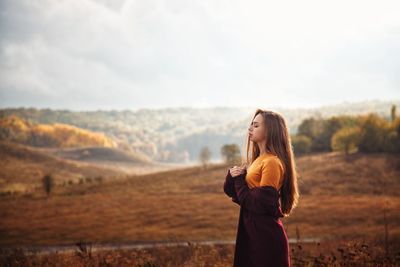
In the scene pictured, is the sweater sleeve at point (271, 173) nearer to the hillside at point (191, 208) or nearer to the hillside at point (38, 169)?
the hillside at point (191, 208)

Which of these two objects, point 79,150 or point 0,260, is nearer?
point 0,260

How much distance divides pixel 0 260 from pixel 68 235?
27.2 meters

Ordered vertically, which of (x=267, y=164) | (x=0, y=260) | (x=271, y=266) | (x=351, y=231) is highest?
(x=267, y=164)

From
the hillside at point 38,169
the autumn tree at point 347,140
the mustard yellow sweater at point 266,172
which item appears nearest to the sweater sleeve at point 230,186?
the mustard yellow sweater at point 266,172

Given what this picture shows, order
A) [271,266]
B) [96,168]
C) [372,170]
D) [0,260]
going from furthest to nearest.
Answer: [96,168], [372,170], [0,260], [271,266]

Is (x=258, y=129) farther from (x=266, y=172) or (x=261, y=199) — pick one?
(x=261, y=199)

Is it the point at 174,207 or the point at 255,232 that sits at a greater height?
the point at 255,232

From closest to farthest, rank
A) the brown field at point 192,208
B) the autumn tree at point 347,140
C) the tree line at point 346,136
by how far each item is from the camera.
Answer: the brown field at point 192,208
the tree line at point 346,136
the autumn tree at point 347,140

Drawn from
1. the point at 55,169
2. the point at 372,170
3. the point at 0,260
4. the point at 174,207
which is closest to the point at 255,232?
the point at 0,260

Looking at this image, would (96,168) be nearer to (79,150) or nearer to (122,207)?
(79,150)

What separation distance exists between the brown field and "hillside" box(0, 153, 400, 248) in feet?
0.29

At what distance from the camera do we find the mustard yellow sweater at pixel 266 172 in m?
5.18

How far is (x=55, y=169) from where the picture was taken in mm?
127188

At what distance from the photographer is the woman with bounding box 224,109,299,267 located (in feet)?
16.8
